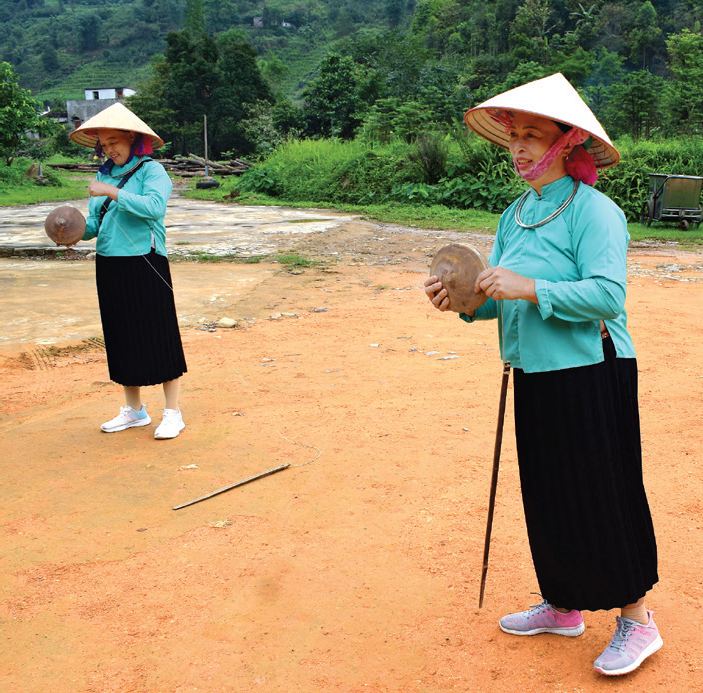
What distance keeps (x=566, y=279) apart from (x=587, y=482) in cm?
62

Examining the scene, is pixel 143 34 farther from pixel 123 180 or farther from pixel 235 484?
pixel 235 484

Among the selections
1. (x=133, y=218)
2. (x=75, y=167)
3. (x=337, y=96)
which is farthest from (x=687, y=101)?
(x=75, y=167)

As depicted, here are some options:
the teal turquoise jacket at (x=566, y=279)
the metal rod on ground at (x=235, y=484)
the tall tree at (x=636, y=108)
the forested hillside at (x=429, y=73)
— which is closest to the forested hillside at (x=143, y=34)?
the forested hillside at (x=429, y=73)

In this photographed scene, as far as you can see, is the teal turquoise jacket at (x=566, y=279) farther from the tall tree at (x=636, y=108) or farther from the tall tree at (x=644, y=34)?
the tall tree at (x=644, y=34)

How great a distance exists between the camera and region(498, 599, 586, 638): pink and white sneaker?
8.11ft

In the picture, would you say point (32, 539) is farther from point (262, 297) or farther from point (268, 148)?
point (268, 148)

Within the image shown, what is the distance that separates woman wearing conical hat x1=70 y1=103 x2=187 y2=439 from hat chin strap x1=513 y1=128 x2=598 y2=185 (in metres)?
2.49

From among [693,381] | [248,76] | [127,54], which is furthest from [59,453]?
[127,54]

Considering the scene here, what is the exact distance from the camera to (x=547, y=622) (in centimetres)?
248

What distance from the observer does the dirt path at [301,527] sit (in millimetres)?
2383

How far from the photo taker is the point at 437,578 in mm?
2900

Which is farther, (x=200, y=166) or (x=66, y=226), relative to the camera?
(x=200, y=166)

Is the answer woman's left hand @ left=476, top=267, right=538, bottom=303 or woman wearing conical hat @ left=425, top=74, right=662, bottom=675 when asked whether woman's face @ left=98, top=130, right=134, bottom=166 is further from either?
woman's left hand @ left=476, top=267, right=538, bottom=303

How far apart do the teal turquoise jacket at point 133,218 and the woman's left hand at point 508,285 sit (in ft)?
8.12
